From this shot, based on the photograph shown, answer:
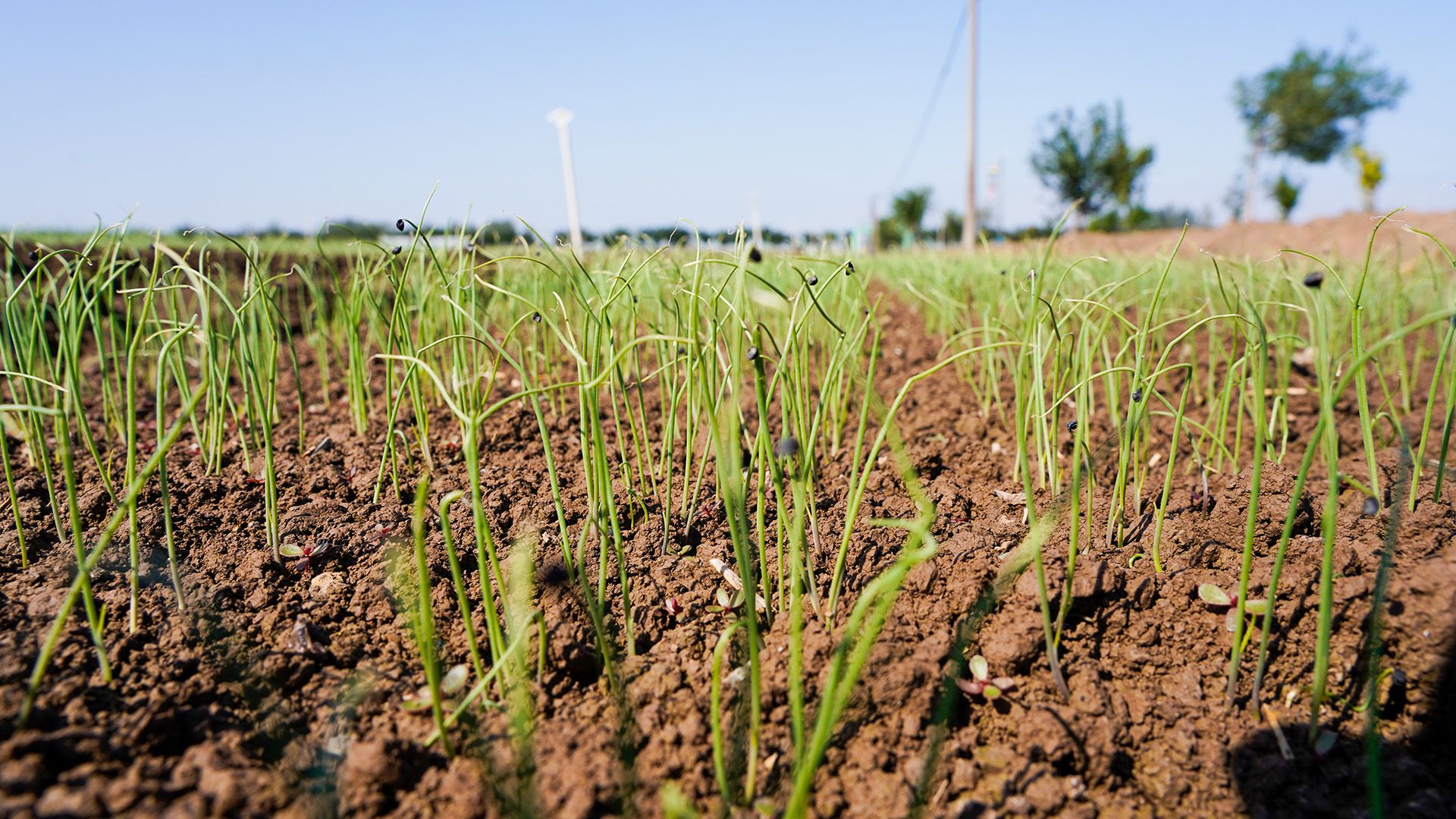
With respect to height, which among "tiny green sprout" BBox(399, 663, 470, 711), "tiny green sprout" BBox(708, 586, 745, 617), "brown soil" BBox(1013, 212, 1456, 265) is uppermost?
"brown soil" BBox(1013, 212, 1456, 265)

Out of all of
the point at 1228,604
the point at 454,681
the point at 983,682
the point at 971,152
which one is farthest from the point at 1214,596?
the point at 971,152

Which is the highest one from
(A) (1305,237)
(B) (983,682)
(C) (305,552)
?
(A) (1305,237)

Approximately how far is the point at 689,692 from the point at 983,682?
42 cm

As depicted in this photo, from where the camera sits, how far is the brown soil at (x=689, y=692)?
831 mm

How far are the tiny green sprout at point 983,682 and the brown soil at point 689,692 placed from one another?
1 centimetres

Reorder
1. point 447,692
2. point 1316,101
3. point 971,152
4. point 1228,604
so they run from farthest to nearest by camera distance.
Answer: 1. point 1316,101
2. point 971,152
3. point 1228,604
4. point 447,692

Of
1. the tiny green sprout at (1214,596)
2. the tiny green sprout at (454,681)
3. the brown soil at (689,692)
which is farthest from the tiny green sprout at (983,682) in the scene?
the tiny green sprout at (454,681)

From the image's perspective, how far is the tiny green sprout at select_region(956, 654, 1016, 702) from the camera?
102 cm

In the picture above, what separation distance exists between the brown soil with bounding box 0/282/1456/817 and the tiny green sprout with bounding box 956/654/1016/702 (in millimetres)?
14

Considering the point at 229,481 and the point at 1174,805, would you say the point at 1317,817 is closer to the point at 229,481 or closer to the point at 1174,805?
the point at 1174,805

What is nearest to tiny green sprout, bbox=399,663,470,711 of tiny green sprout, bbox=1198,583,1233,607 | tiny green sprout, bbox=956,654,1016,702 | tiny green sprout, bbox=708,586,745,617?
tiny green sprout, bbox=708,586,745,617

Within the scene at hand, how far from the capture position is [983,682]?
1.04 meters

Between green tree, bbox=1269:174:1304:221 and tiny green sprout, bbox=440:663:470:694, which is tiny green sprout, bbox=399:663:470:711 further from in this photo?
green tree, bbox=1269:174:1304:221

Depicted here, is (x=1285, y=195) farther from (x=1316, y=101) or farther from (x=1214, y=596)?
(x=1214, y=596)
